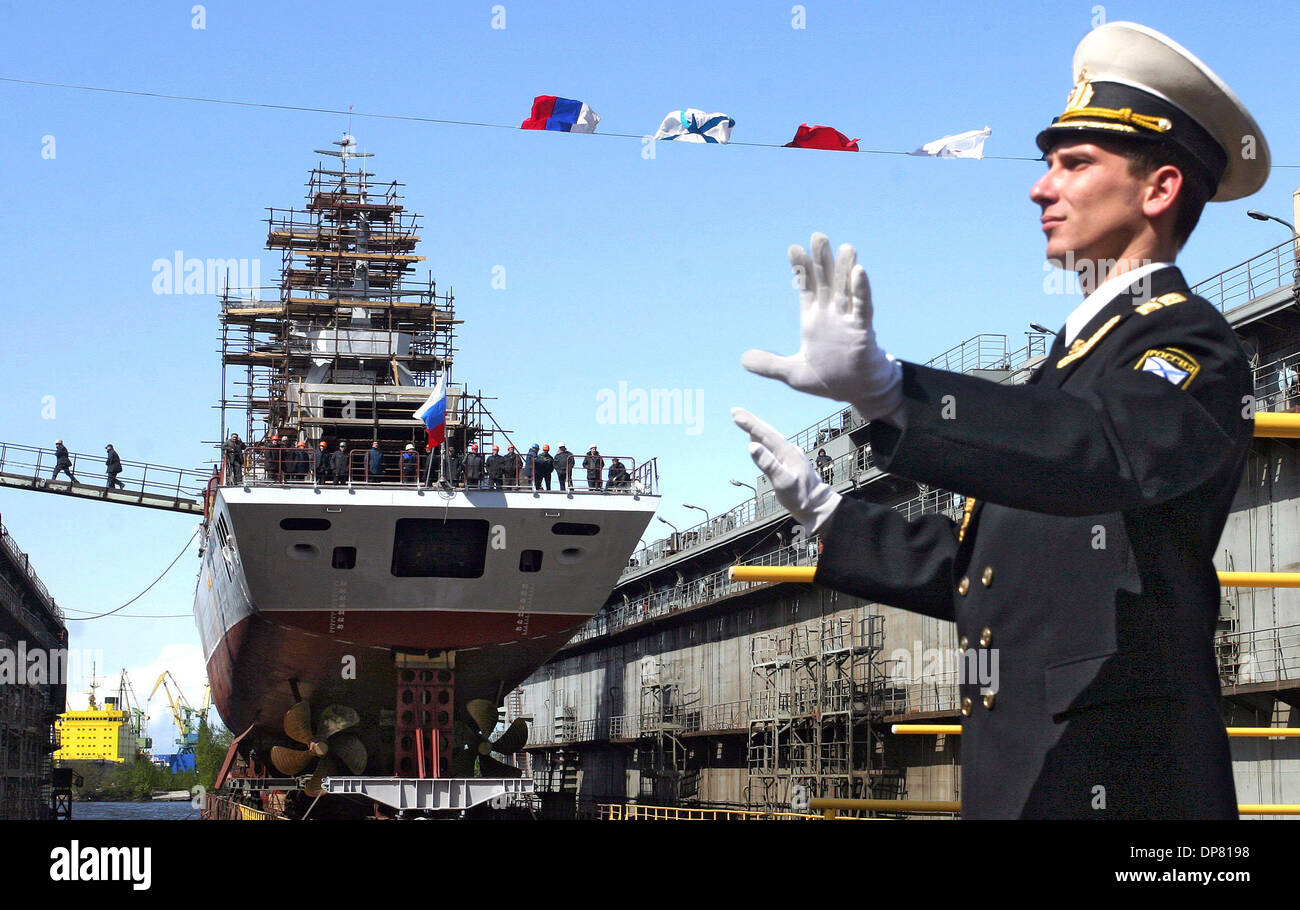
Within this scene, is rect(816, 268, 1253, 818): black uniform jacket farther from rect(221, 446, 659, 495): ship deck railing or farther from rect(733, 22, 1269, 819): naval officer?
rect(221, 446, 659, 495): ship deck railing

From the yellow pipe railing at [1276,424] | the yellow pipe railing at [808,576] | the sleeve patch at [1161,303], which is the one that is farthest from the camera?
the yellow pipe railing at [808,576]

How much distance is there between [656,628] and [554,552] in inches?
1061

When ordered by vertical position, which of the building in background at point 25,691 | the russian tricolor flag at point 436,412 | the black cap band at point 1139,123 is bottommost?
the building in background at point 25,691

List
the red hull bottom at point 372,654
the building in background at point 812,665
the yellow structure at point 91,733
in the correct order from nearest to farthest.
A: 1. the building in background at point 812,665
2. the red hull bottom at point 372,654
3. the yellow structure at point 91,733

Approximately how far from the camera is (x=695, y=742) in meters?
51.3

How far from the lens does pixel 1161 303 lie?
3.88 metres

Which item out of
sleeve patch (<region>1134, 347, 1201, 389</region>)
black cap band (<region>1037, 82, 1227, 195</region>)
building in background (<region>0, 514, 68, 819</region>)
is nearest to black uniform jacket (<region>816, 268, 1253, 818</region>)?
sleeve patch (<region>1134, 347, 1201, 389</region>)

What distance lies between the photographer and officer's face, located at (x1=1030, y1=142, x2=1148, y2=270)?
13.3 ft

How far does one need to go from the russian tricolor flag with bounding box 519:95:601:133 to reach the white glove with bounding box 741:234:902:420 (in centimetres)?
1302

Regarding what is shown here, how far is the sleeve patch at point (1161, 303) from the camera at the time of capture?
3.86 metres

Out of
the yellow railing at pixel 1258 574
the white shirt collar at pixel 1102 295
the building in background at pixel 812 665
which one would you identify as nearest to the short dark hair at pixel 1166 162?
the white shirt collar at pixel 1102 295

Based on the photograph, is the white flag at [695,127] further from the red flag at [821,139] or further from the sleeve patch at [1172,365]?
the sleeve patch at [1172,365]

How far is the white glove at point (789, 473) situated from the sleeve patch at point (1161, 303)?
40.3 inches
